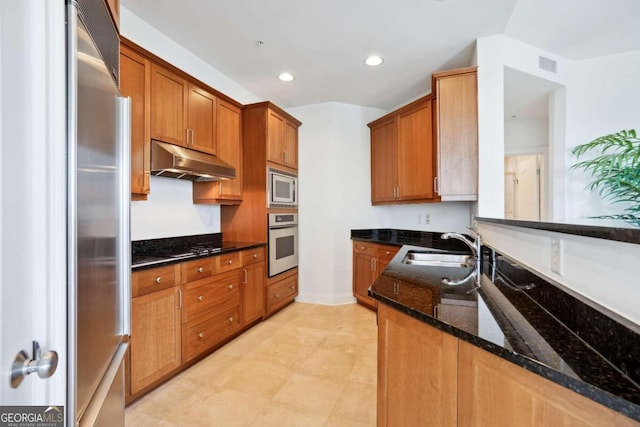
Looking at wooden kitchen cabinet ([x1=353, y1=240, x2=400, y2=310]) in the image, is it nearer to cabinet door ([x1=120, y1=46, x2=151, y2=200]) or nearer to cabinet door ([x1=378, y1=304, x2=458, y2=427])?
cabinet door ([x1=378, y1=304, x2=458, y2=427])

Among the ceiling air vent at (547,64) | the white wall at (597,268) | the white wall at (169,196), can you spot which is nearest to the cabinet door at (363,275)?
the white wall at (169,196)

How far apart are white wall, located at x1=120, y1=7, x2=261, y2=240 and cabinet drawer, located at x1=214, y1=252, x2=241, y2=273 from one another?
0.52 metres

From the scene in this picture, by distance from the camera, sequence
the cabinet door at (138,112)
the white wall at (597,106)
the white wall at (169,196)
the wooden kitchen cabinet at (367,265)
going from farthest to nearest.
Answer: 1. the wooden kitchen cabinet at (367,265)
2. the white wall at (597,106)
3. the white wall at (169,196)
4. the cabinet door at (138,112)

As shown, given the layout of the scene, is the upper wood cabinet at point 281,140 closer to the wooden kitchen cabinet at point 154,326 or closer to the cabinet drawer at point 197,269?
the cabinet drawer at point 197,269

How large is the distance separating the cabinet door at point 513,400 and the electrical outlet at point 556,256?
1.42ft

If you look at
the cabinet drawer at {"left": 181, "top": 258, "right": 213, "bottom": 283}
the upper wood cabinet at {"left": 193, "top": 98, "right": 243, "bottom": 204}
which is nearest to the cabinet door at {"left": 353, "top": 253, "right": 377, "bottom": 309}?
the upper wood cabinet at {"left": 193, "top": 98, "right": 243, "bottom": 204}

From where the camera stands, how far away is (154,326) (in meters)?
1.87

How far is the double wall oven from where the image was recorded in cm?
322

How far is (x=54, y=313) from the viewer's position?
0.65 m

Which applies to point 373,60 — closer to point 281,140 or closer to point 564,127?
point 281,140

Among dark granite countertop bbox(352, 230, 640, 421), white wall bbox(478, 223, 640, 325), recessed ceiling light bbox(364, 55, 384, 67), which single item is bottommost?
dark granite countertop bbox(352, 230, 640, 421)

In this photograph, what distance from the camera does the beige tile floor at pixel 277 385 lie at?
1681 mm

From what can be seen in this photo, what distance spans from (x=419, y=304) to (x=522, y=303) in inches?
15.3

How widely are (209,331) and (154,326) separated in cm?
54
